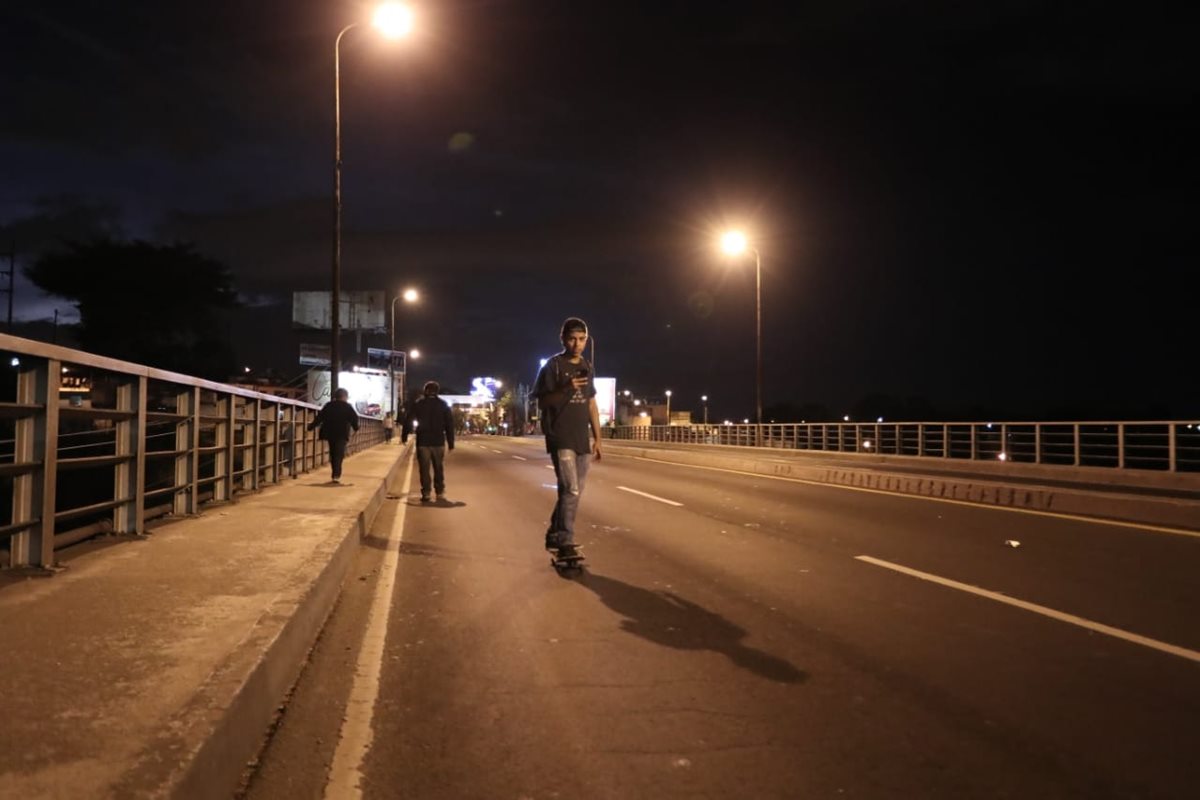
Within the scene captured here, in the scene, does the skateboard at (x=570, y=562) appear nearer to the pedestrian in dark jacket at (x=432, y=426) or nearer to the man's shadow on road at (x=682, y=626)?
the man's shadow on road at (x=682, y=626)

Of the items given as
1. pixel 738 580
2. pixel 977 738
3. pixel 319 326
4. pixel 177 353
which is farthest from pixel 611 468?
pixel 319 326

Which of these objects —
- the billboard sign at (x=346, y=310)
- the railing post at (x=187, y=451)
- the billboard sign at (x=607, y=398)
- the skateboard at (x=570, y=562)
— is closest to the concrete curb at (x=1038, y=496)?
the skateboard at (x=570, y=562)

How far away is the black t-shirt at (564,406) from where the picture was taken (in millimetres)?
8211

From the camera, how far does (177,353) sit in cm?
4997

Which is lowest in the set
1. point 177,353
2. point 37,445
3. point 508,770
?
point 508,770

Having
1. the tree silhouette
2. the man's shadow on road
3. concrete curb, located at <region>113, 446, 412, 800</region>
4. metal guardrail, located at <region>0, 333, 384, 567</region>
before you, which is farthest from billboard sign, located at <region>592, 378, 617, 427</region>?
concrete curb, located at <region>113, 446, 412, 800</region>

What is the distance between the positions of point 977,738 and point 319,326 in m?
72.5

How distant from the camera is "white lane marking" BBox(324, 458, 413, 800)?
3.82 meters

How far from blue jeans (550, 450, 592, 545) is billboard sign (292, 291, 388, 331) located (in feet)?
216

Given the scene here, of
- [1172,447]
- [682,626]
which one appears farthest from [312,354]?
[682,626]

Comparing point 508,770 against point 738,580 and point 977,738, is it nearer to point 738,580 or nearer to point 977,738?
point 977,738

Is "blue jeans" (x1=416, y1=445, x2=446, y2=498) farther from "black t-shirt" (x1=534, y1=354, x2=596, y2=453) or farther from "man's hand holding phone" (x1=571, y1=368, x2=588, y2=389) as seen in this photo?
"man's hand holding phone" (x1=571, y1=368, x2=588, y2=389)

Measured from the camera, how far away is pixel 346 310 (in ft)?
244

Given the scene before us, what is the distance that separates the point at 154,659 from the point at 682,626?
3.37m
